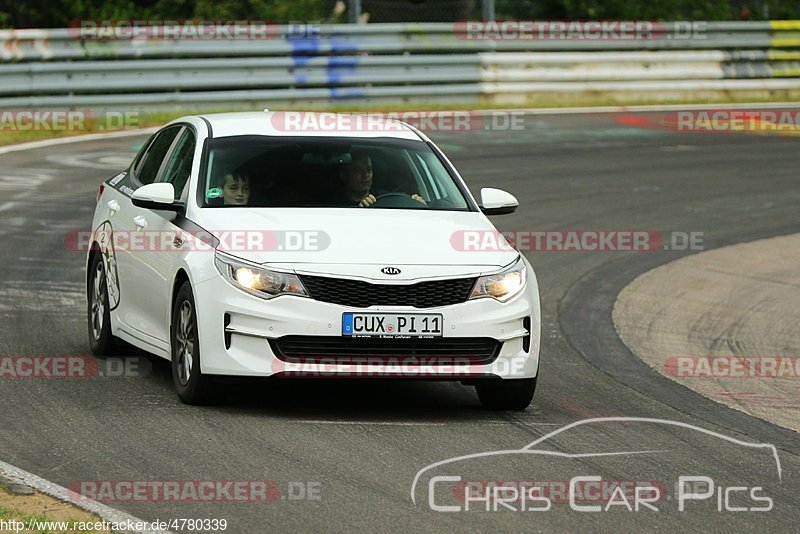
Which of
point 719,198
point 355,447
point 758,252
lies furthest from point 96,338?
point 719,198

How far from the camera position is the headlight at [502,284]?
→ 852 centimetres

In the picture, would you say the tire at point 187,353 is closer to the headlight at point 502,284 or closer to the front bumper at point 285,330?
the front bumper at point 285,330

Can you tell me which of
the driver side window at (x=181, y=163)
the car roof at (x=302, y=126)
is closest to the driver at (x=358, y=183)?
the car roof at (x=302, y=126)

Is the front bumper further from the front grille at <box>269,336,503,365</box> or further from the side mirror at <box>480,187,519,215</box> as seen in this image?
the side mirror at <box>480,187,519,215</box>

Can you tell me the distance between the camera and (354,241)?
8.56 m

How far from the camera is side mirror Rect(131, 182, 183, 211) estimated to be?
905cm

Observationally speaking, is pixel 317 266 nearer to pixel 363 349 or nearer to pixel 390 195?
pixel 363 349

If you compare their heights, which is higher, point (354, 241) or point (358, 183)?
point (358, 183)

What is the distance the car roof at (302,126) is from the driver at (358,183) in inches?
12.8

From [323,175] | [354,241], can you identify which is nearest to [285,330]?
[354,241]

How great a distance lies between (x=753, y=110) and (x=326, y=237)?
19.5 meters

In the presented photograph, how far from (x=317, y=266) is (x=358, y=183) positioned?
1302 mm

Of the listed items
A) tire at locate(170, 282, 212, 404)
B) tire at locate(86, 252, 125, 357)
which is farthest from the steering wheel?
tire at locate(86, 252, 125, 357)

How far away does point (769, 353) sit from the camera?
37.5 ft
